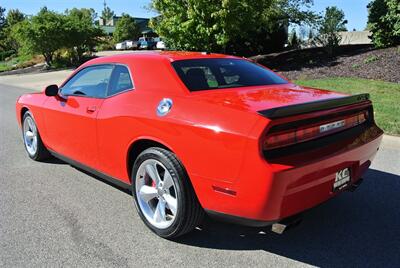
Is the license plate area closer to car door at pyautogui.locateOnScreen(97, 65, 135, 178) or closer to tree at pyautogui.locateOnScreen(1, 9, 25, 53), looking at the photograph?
car door at pyautogui.locateOnScreen(97, 65, 135, 178)

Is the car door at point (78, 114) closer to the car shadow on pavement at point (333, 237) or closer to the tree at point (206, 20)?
the car shadow on pavement at point (333, 237)

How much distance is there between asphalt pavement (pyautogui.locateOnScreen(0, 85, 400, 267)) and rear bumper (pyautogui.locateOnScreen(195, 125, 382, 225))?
440 millimetres

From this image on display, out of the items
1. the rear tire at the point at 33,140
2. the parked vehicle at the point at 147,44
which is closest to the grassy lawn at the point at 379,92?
the rear tire at the point at 33,140

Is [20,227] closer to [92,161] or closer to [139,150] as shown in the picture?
[92,161]

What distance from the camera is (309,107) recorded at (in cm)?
311

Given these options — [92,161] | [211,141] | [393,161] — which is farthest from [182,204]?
[393,161]

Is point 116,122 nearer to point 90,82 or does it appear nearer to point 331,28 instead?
point 90,82

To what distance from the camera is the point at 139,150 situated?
12.7ft

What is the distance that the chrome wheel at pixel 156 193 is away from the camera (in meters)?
3.50

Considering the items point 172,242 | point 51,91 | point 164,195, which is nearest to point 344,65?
point 51,91

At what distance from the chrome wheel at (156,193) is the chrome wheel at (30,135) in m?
2.67

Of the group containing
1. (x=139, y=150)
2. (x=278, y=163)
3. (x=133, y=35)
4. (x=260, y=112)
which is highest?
(x=260, y=112)

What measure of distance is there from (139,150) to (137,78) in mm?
678

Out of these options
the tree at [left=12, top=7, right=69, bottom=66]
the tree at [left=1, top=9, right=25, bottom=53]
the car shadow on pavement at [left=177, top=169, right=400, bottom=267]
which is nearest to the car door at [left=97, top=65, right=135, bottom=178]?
the car shadow on pavement at [left=177, top=169, right=400, bottom=267]
